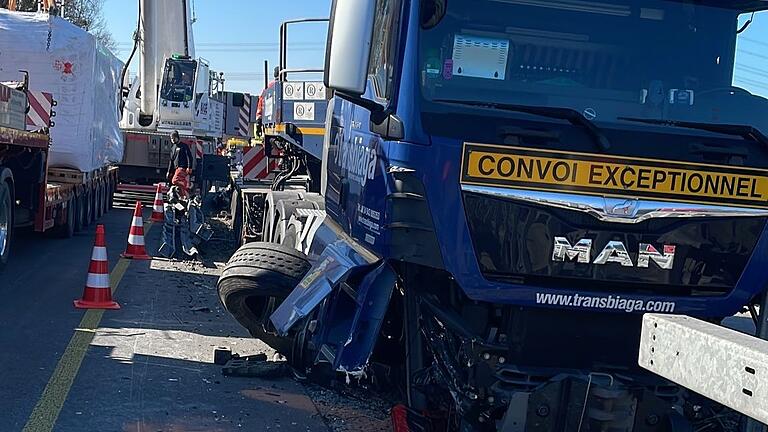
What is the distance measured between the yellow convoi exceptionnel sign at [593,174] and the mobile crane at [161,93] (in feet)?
53.2

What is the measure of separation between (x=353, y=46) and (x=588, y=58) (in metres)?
1.20

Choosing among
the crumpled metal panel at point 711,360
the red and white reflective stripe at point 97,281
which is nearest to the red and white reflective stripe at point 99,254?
the red and white reflective stripe at point 97,281

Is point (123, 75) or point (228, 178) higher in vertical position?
point (123, 75)

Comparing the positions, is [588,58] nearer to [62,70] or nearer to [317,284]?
[317,284]

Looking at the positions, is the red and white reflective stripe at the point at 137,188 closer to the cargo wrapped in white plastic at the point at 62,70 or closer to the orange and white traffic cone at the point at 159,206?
the orange and white traffic cone at the point at 159,206

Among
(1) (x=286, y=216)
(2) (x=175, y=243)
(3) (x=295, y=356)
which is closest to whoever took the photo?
(3) (x=295, y=356)

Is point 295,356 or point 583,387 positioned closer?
point 583,387

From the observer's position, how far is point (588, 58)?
460 cm

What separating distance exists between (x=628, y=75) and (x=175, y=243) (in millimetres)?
9306

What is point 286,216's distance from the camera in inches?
323

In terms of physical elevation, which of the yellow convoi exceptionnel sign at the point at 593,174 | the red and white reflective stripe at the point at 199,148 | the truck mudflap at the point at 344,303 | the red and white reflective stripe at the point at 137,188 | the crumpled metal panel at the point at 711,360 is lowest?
the red and white reflective stripe at the point at 137,188

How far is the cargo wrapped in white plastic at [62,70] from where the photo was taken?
13406 millimetres

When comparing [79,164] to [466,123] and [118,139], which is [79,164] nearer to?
[118,139]

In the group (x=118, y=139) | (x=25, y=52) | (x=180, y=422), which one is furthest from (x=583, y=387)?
(x=118, y=139)
